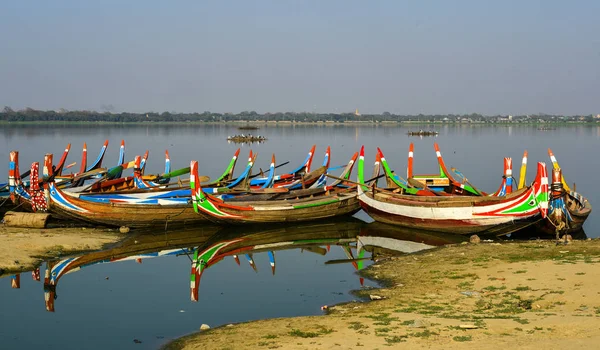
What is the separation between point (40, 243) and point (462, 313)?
10302mm

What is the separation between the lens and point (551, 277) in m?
11.9

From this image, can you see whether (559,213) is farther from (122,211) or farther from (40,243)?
(40,243)

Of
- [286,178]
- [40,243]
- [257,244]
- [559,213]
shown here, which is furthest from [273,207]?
[559,213]

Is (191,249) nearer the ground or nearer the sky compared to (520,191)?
nearer the ground

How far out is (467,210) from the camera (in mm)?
18219

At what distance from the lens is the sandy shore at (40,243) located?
14758 millimetres

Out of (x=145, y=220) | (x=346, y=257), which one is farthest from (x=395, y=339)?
(x=145, y=220)

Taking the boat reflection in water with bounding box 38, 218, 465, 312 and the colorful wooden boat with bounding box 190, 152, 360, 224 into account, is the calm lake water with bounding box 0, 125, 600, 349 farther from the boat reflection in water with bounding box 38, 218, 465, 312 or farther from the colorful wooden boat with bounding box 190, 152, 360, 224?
the colorful wooden boat with bounding box 190, 152, 360, 224

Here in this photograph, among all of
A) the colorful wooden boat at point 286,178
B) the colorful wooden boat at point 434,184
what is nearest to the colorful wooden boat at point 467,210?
the colorful wooden boat at point 434,184

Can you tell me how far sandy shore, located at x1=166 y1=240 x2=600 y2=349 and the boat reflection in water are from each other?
3.16 metres

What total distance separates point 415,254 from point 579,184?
66.5 ft

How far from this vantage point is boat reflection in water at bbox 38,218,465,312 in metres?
16.1

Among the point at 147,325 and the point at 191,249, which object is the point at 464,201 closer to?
the point at 191,249

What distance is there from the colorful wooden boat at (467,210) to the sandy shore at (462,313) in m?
2.78
